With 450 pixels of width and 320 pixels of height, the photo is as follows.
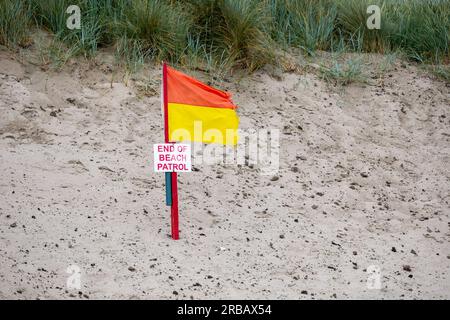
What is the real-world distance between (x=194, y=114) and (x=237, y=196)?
119cm

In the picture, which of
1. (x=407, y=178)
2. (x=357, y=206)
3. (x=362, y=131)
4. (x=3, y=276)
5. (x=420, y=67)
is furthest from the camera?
(x=420, y=67)

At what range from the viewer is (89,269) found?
5.75 meters

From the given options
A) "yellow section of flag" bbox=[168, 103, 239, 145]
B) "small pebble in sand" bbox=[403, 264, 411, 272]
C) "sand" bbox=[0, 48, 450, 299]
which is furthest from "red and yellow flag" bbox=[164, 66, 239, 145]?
"small pebble in sand" bbox=[403, 264, 411, 272]

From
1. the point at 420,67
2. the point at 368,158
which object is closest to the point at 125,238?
the point at 368,158

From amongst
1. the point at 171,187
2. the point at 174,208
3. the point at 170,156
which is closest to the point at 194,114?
the point at 170,156

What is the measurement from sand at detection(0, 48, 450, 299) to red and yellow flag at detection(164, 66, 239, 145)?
2.74ft

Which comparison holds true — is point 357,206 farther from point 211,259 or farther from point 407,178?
point 211,259

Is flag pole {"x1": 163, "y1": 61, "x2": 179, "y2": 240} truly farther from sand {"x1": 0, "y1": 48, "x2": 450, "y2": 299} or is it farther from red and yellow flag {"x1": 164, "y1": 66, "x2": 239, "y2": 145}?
sand {"x1": 0, "y1": 48, "x2": 450, "y2": 299}

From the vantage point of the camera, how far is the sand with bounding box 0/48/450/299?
5.86 meters

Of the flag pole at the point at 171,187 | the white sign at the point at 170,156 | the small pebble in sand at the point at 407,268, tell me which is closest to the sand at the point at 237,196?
the small pebble in sand at the point at 407,268

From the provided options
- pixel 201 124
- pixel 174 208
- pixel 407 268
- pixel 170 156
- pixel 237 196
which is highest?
pixel 201 124

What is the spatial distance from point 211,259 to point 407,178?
7.99 feet

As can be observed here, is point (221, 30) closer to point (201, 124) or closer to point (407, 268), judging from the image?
point (201, 124)

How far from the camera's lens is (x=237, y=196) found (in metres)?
7.03
